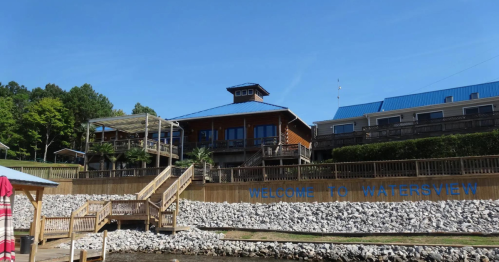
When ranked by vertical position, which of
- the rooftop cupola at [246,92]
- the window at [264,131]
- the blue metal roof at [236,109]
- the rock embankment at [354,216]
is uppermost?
the rooftop cupola at [246,92]

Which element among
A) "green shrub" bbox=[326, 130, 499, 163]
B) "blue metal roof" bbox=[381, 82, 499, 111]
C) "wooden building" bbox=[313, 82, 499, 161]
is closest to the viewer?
"green shrub" bbox=[326, 130, 499, 163]

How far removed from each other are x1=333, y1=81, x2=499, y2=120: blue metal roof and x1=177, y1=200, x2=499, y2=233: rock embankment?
14059 millimetres

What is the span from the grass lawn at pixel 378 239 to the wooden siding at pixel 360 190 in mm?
3379

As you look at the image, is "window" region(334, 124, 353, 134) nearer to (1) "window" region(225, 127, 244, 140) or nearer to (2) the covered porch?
(1) "window" region(225, 127, 244, 140)

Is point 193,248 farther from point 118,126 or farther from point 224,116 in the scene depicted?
point 118,126

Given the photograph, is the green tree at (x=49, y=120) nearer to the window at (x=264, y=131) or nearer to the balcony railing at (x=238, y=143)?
the balcony railing at (x=238, y=143)

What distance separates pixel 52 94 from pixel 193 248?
6014 centimetres

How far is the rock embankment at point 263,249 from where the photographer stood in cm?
1432

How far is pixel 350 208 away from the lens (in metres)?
19.5

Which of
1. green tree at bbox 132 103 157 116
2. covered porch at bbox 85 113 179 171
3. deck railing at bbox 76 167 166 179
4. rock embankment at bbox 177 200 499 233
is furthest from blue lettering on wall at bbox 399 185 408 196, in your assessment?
green tree at bbox 132 103 157 116

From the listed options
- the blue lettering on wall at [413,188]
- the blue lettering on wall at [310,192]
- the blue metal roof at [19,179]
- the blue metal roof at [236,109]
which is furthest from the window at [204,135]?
the blue metal roof at [19,179]

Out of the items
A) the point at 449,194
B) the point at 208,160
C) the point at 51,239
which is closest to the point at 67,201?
the point at 51,239

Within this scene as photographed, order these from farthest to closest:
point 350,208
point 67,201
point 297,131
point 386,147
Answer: point 297,131 < point 67,201 < point 386,147 < point 350,208

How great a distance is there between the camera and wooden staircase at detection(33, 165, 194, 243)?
18.7 m
